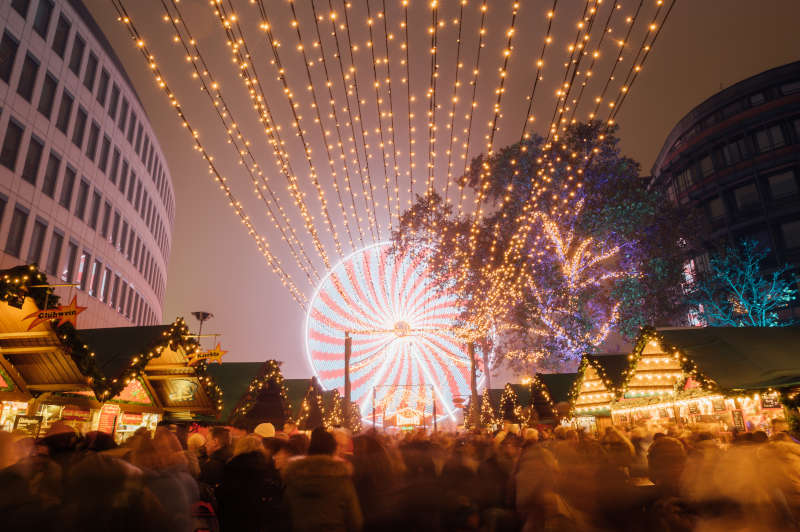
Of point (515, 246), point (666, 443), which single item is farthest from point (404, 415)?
point (666, 443)

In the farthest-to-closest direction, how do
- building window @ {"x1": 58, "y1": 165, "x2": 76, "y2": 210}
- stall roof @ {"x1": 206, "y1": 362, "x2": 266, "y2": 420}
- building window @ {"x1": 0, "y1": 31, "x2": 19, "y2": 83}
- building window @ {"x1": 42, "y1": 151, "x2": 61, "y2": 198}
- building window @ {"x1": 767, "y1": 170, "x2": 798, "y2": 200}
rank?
building window @ {"x1": 767, "y1": 170, "x2": 798, "y2": 200}
building window @ {"x1": 58, "y1": 165, "x2": 76, "y2": 210}
building window @ {"x1": 42, "y1": 151, "x2": 61, "y2": 198}
building window @ {"x1": 0, "y1": 31, "x2": 19, "y2": 83}
stall roof @ {"x1": 206, "y1": 362, "x2": 266, "y2": 420}

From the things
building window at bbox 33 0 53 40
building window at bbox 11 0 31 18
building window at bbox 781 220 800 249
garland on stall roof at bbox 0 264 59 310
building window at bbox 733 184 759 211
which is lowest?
garland on stall roof at bbox 0 264 59 310

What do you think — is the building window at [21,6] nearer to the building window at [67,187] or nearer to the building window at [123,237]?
the building window at [67,187]

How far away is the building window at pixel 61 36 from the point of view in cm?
2480

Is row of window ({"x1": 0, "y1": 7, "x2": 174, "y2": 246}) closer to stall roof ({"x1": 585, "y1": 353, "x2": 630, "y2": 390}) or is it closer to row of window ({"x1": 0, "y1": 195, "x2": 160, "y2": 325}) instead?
row of window ({"x1": 0, "y1": 195, "x2": 160, "y2": 325})

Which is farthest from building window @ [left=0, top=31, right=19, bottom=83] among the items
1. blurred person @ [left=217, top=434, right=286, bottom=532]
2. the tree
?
the tree

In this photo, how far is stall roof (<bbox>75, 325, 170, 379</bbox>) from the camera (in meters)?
9.50

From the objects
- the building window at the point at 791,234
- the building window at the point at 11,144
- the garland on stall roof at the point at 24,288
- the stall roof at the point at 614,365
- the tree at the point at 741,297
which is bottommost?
the stall roof at the point at 614,365

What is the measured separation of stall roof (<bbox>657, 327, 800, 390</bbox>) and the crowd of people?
471 centimetres

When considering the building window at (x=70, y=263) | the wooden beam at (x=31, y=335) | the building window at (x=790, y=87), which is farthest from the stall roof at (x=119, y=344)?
the building window at (x=790, y=87)

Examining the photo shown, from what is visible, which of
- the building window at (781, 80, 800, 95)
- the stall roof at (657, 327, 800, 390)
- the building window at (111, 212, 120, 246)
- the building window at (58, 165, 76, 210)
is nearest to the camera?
the stall roof at (657, 327, 800, 390)

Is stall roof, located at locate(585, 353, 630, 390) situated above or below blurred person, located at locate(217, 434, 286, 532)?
A: above

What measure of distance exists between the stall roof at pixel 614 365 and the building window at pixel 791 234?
32.4 metres

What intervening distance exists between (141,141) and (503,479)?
124 feet
